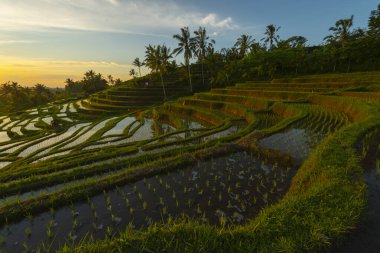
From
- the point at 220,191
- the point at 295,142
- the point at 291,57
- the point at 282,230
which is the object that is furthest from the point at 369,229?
the point at 291,57

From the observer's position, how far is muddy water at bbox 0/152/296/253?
25.7 ft

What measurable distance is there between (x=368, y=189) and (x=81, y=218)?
10.7 metres

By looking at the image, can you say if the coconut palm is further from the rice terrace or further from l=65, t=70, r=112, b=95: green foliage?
l=65, t=70, r=112, b=95: green foliage

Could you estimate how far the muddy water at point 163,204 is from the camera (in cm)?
784

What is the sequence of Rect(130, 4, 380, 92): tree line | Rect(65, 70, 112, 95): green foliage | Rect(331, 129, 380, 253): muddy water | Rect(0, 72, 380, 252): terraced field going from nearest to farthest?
Rect(331, 129, 380, 253): muddy water
Rect(0, 72, 380, 252): terraced field
Rect(130, 4, 380, 92): tree line
Rect(65, 70, 112, 95): green foliage

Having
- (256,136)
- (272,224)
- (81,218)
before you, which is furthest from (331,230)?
(256,136)

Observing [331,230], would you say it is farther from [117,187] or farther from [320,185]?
[117,187]

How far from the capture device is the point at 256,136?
57.1ft

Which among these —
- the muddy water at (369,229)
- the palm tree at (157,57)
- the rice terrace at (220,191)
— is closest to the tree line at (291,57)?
the palm tree at (157,57)

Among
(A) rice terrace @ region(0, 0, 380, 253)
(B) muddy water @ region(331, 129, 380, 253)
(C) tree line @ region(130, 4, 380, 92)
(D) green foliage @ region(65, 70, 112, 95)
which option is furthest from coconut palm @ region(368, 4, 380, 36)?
(D) green foliage @ region(65, 70, 112, 95)

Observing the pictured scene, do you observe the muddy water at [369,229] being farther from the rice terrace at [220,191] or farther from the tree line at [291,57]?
the tree line at [291,57]

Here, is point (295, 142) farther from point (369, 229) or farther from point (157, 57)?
point (157, 57)

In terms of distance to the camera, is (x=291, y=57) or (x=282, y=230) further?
(x=291, y=57)

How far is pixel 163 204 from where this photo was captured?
9172 millimetres
